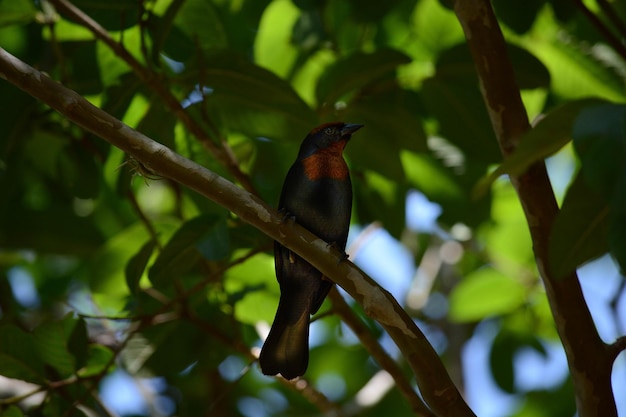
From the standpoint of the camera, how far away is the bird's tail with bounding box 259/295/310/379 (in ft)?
10.7

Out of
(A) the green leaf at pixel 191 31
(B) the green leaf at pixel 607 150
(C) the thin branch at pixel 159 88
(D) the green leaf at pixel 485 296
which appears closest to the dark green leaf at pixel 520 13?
(A) the green leaf at pixel 191 31

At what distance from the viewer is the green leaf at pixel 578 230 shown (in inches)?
96.3

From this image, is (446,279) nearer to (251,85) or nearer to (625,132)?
(251,85)

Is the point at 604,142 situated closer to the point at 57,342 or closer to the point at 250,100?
the point at 250,100

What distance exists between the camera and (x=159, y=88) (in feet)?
10.6

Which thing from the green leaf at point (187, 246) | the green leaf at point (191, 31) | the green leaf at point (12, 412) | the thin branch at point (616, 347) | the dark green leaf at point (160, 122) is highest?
the green leaf at point (191, 31)

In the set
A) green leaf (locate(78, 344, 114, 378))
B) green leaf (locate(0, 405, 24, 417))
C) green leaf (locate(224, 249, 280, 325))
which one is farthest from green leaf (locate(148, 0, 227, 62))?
green leaf (locate(0, 405, 24, 417))

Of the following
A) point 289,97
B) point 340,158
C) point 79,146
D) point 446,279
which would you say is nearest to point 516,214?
point 446,279

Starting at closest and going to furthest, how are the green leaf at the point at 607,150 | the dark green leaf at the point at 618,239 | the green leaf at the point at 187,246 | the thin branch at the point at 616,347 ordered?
the green leaf at the point at 607,150
the dark green leaf at the point at 618,239
the thin branch at the point at 616,347
the green leaf at the point at 187,246

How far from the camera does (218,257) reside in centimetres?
283

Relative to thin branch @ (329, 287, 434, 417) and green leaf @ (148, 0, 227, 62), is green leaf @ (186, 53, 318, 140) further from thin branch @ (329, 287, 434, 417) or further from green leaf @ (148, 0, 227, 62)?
thin branch @ (329, 287, 434, 417)

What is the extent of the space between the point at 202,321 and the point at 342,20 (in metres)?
1.63

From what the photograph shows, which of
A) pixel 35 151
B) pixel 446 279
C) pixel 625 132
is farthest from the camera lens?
pixel 446 279

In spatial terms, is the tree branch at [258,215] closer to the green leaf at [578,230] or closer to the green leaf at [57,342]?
the green leaf at [578,230]
